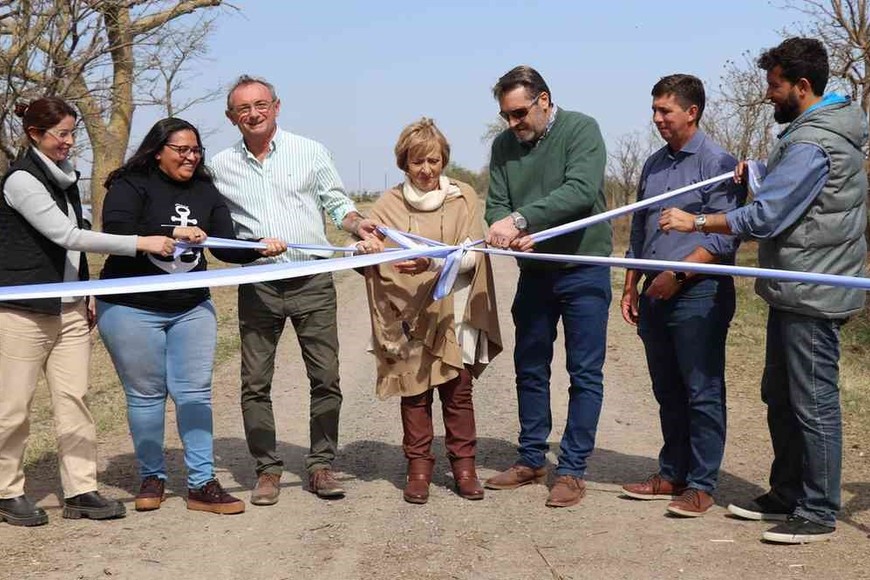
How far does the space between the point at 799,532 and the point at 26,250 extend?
12.9 ft

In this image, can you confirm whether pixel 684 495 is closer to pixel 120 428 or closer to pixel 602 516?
pixel 602 516

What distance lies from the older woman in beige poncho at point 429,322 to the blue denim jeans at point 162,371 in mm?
959

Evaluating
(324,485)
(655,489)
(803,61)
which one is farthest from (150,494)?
(803,61)

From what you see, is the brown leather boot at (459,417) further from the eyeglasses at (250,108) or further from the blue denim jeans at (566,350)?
the eyeglasses at (250,108)

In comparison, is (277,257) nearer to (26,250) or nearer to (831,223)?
(26,250)

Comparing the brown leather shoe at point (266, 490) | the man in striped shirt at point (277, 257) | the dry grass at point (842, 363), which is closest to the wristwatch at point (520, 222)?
the man in striped shirt at point (277, 257)

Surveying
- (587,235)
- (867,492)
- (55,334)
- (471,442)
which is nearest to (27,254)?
(55,334)

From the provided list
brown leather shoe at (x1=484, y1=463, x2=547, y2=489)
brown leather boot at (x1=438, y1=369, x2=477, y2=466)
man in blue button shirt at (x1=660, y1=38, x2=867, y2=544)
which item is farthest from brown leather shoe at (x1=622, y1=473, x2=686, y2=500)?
brown leather boot at (x1=438, y1=369, x2=477, y2=466)

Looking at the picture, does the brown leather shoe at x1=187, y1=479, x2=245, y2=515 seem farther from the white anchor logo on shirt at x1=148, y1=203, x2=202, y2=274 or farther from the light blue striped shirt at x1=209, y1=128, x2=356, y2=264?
the light blue striped shirt at x1=209, y1=128, x2=356, y2=264

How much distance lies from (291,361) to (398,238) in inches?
216

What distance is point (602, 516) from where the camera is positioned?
540cm

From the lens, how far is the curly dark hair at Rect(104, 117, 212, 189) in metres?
5.45

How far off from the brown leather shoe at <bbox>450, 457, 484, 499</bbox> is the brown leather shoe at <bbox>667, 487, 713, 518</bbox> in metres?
1.03

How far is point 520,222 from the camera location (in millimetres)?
5562
